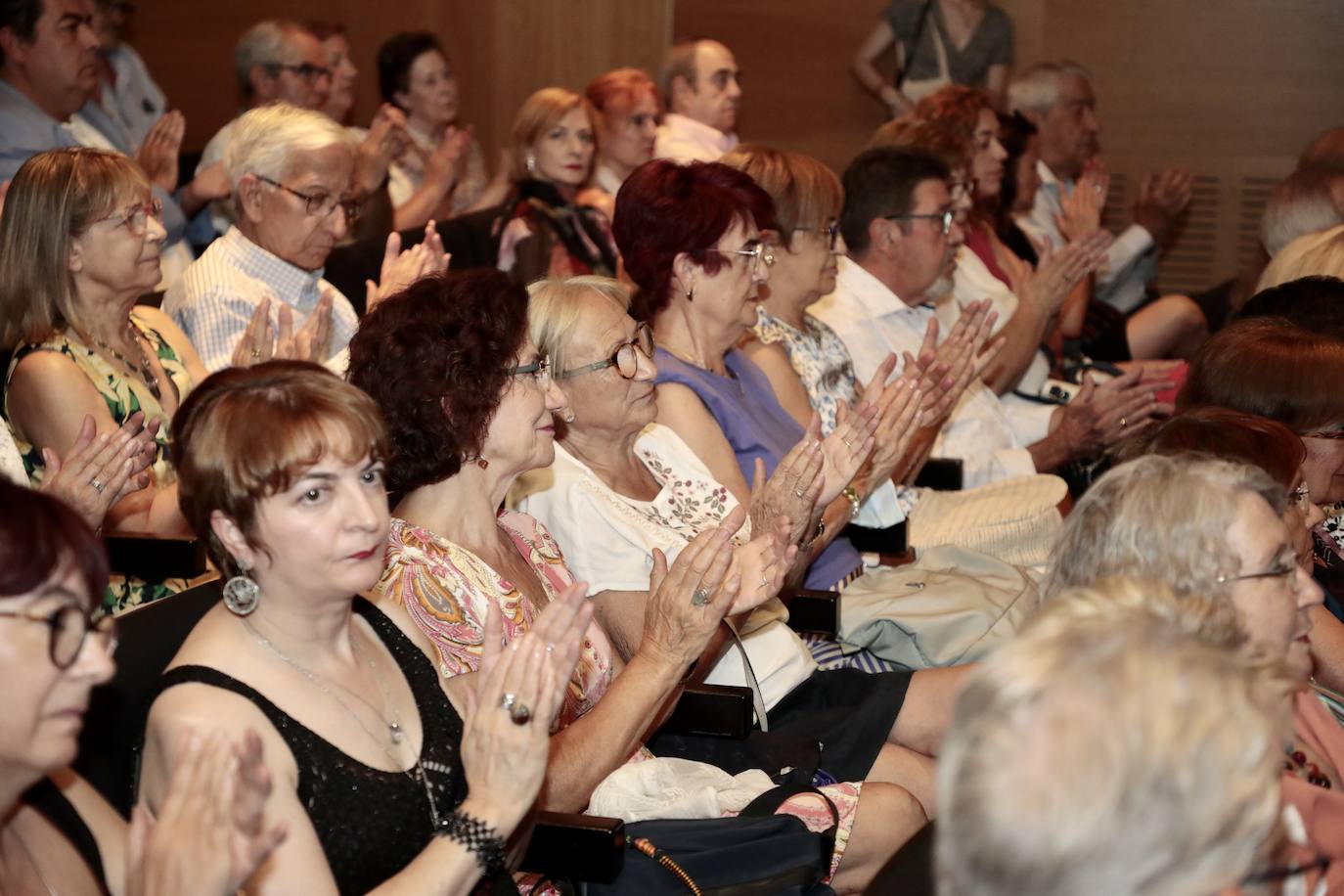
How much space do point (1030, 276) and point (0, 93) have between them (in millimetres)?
3147

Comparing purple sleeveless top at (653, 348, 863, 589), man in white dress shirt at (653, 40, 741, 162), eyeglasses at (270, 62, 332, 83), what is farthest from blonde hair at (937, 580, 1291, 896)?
man in white dress shirt at (653, 40, 741, 162)

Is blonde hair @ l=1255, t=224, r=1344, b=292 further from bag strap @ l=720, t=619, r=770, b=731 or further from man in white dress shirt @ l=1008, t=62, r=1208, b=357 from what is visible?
bag strap @ l=720, t=619, r=770, b=731

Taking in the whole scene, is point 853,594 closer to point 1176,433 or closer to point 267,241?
point 1176,433

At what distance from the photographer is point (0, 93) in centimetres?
428

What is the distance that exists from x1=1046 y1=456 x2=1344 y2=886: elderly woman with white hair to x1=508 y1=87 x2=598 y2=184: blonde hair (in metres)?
3.55

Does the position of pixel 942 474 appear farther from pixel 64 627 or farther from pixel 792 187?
pixel 64 627

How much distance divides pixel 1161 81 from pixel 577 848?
635 cm

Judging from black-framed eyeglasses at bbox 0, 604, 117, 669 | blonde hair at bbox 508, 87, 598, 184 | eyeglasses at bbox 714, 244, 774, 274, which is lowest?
blonde hair at bbox 508, 87, 598, 184

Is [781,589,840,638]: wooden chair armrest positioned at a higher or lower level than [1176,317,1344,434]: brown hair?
lower

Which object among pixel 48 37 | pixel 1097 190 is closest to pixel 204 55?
pixel 48 37

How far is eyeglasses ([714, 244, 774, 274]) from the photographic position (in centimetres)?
313

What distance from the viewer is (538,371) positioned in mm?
2365

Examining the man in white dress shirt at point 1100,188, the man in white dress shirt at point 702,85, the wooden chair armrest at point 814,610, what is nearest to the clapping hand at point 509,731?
the wooden chair armrest at point 814,610

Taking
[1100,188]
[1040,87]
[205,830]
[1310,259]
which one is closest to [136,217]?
[205,830]
